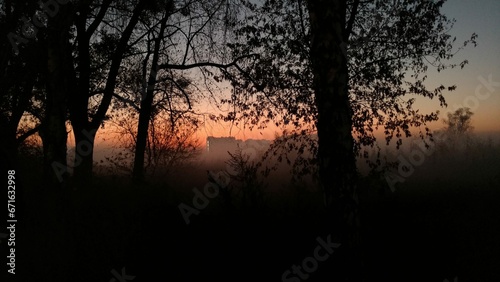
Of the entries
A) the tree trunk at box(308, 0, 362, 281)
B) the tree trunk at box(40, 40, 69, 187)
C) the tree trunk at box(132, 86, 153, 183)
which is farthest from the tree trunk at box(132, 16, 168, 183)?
the tree trunk at box(308, 0, 362, 281)

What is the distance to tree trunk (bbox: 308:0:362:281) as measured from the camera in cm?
517

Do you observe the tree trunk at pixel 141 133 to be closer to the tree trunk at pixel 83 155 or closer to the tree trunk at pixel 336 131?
the tree trunk at pixel 83 155

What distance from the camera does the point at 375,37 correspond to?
11.4m

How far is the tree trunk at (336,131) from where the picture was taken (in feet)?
17.0

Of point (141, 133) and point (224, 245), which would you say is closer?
point (224, 245)

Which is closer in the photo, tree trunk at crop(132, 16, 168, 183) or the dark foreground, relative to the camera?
the dark foreground

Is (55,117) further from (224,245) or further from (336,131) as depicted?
(336,131)

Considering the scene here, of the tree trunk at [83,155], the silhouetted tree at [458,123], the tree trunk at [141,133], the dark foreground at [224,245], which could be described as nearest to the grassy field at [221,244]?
the dark foreground at [224,245]

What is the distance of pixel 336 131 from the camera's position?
5215 millimetres

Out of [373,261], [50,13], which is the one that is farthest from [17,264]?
[373,261]

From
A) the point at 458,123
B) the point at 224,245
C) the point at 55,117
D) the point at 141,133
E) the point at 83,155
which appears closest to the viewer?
the point at 55,117

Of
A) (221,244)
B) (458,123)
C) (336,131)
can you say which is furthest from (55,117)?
(458,123)

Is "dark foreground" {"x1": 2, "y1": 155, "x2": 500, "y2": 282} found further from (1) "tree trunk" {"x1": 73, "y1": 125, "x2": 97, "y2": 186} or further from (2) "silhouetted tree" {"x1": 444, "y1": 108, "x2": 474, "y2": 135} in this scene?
(2) "silhouetted tree" {"x1": 444, "y1": 108, "x2": 474, "y2": 135}

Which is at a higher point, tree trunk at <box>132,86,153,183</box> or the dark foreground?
tree trunk at <box>132,86,153,183</box>
